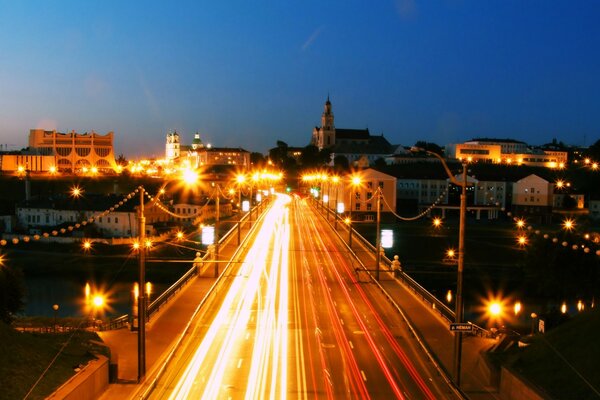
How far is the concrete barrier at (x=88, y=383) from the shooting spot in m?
11.6

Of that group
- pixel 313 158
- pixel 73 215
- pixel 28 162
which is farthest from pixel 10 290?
pixel 313 158

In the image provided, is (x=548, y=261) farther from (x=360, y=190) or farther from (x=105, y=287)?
(x=360, y=190)

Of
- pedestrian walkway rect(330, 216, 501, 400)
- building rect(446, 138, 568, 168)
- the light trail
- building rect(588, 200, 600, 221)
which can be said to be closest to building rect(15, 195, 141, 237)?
the light trail

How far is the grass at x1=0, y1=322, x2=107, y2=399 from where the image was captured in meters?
11.6

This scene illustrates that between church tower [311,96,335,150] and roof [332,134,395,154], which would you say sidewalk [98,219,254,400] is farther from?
church tower [311,96,335,150]

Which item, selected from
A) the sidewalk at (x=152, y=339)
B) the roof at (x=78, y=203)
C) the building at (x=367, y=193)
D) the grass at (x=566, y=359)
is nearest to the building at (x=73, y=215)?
the roof at (x=78, y=203)

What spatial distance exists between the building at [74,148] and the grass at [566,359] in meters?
129

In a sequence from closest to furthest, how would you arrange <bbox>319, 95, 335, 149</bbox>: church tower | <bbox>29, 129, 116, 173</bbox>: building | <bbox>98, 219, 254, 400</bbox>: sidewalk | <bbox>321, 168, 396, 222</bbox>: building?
<bbox>98, 219, 254, 400</bbox>: sidewalk
<bbox>321, 168, 396, 222</bbox>: building
<bbox>29, 129, 116, 173</bbox>: building
<bbox>319, 95, 335, 149</bbox>: church tower

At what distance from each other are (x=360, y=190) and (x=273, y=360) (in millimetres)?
64380

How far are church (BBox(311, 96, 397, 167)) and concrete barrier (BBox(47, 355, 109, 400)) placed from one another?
146 m

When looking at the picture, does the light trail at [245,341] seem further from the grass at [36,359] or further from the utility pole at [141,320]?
the grass at [36,359]

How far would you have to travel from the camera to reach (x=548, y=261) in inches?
1441

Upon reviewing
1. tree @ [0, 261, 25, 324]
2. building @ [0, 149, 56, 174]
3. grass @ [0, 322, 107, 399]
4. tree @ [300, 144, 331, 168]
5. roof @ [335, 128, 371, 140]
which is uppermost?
roof @ [335, 128, 371, 140]

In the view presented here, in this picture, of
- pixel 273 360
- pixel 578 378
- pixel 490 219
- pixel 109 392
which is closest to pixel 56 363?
pixel 109 392
